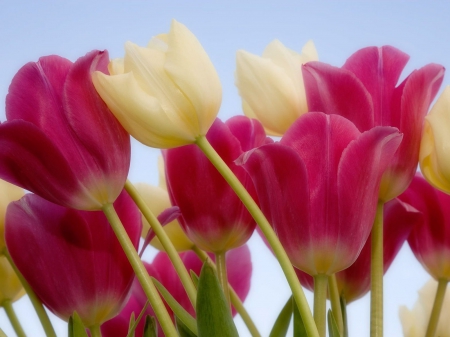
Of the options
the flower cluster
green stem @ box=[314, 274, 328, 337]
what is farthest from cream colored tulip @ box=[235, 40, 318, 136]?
green stem @ box=[314, 274, 328, 337]

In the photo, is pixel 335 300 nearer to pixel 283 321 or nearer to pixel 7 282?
pixel 283 321

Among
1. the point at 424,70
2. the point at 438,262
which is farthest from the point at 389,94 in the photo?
the point at 438,262

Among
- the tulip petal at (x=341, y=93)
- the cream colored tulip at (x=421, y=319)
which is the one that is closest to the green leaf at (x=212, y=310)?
the tulip petal at (x=341, y=93)

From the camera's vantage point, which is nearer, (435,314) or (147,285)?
(147,285)

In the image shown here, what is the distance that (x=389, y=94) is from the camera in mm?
373

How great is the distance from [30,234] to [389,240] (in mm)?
210

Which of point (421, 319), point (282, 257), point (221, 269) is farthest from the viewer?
point (421, 319)

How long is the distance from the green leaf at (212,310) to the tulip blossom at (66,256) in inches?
2.9

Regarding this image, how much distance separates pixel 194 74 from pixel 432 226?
0.65ft

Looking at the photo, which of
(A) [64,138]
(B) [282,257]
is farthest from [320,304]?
(A) [64,138]

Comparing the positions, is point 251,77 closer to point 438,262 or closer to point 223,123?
point 223,123

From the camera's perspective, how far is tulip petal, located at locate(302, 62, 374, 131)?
1.15ft

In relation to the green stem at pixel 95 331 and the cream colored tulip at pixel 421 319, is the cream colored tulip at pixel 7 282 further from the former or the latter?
the cream colored tulip at pixel 421 319

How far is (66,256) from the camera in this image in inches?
14.3
